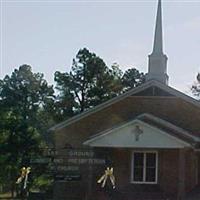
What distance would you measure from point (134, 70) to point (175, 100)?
4795 centimetres

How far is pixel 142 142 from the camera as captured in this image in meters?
29.5

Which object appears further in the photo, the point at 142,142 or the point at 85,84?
the point at 85,84

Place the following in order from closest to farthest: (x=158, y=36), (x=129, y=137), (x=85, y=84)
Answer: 1. (x=129, y=137)
2. (x=158, y=36)
3. (x=85, y=84)

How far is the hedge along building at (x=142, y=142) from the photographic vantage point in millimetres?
29250

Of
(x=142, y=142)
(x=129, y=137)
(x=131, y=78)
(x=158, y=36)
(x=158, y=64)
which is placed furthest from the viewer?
(x=131, y=78)

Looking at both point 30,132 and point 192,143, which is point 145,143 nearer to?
point 192,143

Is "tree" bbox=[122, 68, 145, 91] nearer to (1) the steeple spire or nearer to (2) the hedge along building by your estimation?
(1) the steeple spire

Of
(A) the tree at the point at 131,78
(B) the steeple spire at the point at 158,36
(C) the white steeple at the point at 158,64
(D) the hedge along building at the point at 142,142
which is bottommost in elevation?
(D) the hedge along building at the point at 142,142

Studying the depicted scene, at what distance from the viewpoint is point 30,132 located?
3812cm

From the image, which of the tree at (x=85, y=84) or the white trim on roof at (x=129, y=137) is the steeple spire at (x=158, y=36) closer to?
the white trim on roof at (x=129, y=137)

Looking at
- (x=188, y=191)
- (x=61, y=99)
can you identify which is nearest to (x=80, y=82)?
(x=61, y=99)

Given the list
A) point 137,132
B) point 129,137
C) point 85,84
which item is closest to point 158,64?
point 137,132

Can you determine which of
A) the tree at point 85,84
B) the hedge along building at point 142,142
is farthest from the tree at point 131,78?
the hedge along building at point 142,142

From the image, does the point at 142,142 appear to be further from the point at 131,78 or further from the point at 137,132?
the point at 131,78
